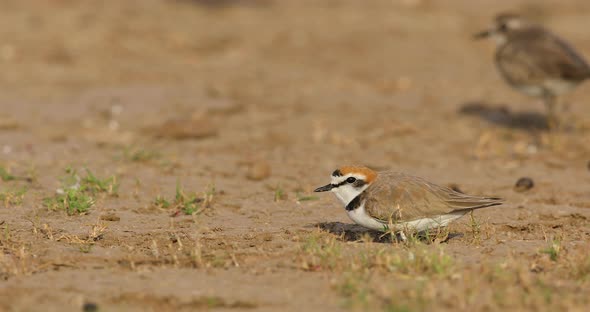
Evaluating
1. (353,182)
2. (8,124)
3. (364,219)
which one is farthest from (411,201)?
(8,124)

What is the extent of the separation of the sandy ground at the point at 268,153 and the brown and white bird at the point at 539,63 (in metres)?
0.66

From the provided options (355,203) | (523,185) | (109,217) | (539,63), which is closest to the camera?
(355,203)

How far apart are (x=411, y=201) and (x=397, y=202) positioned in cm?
12

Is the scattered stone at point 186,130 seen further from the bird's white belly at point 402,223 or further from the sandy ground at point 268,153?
the bird's white belly at point 402,223

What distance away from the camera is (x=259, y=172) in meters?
9.69

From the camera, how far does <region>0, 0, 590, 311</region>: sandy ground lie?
588cm

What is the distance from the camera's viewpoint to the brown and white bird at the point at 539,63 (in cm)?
1164

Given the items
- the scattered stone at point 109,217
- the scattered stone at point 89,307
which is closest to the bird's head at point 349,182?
the scattered stone at point 109,217

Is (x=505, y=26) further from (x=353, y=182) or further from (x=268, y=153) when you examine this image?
Result: (x=353, y=182)

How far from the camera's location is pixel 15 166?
32.3 feet

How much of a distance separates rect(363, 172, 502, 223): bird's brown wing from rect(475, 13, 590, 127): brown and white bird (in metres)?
5.18

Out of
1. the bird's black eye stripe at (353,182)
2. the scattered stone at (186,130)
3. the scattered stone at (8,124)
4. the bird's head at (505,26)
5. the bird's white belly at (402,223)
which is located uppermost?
the bird's head at (505,26)

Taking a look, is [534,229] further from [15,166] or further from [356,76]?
[356,76]

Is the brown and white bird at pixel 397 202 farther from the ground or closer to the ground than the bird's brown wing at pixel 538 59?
closer to the ground
